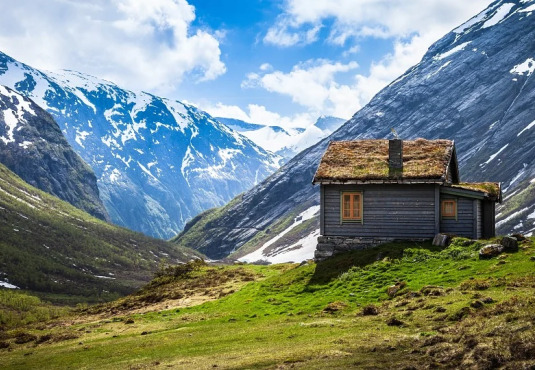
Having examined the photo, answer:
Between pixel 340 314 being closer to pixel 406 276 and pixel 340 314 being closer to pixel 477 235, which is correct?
pixel 406 276

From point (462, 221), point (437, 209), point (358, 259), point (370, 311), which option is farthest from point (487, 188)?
point (370, 311)

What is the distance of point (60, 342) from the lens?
30688mm

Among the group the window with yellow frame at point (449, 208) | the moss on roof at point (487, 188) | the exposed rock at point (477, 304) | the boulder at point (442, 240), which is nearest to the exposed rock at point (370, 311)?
the exposed rock at point (477, 304)

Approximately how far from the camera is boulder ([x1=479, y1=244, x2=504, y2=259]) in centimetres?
3077

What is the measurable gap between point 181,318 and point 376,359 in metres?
19.5

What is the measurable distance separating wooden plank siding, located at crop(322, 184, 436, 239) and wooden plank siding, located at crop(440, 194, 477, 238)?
50.4 inches

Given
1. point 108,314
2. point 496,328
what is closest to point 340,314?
point 496,328

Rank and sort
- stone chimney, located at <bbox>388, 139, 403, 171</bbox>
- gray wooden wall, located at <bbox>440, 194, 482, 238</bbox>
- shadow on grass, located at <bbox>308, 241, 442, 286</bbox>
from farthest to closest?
stone chimney, located at <bbox>388, 139, 403, 171</bbox> < gray wooden wall, located at <bbox>440, 194, 482, 238</bbox> < shadow on grass, located at <bbox>308, 241, 442, 286</bbox>

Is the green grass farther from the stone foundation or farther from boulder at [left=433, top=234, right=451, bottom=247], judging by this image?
boulder at [left=433, top=234, right=451, bottom=247]

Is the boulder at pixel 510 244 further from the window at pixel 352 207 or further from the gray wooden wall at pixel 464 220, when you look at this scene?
the window at pixel 352 207

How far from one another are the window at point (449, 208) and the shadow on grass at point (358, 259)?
3151mm

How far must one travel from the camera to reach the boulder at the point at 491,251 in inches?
1211

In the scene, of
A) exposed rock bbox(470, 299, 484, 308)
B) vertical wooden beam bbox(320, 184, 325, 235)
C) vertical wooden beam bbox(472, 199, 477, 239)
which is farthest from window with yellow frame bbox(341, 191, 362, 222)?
exposed rock bbox(470, 299, 484, 308)

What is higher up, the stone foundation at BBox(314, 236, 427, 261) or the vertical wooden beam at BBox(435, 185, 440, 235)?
the vertical wooden beam at BBox(435, 185, 440, 235)
